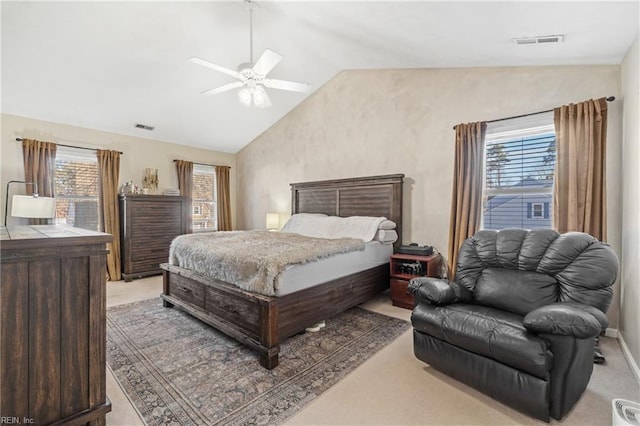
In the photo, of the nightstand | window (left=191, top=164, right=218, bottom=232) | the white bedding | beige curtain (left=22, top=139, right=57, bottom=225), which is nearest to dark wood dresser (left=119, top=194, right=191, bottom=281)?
window (left=191, top=164, right=218, bottom=232)

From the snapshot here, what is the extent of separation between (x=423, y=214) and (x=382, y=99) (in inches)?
74.0

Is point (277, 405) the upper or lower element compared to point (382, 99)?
lower

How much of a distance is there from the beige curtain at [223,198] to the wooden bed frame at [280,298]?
3087mm

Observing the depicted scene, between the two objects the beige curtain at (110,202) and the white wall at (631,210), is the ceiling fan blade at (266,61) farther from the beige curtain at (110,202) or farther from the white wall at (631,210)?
the beige curtain at (110,202)

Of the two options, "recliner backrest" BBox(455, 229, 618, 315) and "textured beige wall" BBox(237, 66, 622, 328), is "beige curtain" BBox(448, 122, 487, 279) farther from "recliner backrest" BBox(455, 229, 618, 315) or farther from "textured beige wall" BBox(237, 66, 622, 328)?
"recliner backrest" BBox(455, 229, 618, 315)

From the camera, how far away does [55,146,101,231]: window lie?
4664mm

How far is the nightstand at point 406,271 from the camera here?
3559 millimetres

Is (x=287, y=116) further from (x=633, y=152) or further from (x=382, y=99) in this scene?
(x=633, y=152)

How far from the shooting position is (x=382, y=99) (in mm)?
4438

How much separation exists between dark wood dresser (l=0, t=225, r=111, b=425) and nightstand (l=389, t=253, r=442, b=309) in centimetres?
298

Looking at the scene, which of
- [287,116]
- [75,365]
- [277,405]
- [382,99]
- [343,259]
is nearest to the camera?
[75,365]

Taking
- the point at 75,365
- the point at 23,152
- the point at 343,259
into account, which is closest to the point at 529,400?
the point at 343,259

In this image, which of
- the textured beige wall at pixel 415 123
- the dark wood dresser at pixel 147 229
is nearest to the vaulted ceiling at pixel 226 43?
the textured beige wall at pixel 415 123

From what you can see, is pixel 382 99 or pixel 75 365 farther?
pixel 382 99
